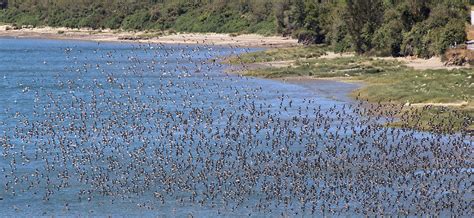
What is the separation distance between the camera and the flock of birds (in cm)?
2806

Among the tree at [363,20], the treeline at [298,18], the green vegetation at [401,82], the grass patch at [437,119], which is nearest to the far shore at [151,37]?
the treeline at [298,18]

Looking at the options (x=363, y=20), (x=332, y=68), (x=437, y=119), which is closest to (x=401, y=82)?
(x=332, y=68)

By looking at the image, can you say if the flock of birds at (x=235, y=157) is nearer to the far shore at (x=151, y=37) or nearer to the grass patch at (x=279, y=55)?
the grass patch at (x=279, y=55)

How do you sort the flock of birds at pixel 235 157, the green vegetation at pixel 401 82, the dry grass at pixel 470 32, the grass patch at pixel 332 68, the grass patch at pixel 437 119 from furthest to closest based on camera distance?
the dry grass at pixel 470 32, the grass patch at pixel 332 68, the green vegetation at pixel 401 82, the grass patch at pixel 437 119, the flock of birds at pixel 235 157

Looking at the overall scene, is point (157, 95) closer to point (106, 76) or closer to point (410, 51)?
point (106, 76)

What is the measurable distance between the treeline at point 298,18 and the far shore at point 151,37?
194 cm

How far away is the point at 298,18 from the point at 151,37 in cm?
3037

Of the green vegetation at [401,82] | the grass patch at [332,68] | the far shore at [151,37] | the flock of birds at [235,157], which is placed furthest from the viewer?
the far shore at [151,37]

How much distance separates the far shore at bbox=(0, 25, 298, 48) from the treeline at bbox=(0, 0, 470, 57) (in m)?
1.94

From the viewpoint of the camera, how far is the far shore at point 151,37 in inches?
4336

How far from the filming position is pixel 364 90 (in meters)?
52.9

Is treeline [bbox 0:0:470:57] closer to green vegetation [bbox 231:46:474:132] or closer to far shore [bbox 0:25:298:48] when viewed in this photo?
far shore [bbox 0:25:298:48]

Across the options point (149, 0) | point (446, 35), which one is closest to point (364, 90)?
point (446, 35)

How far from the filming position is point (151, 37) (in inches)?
5037
